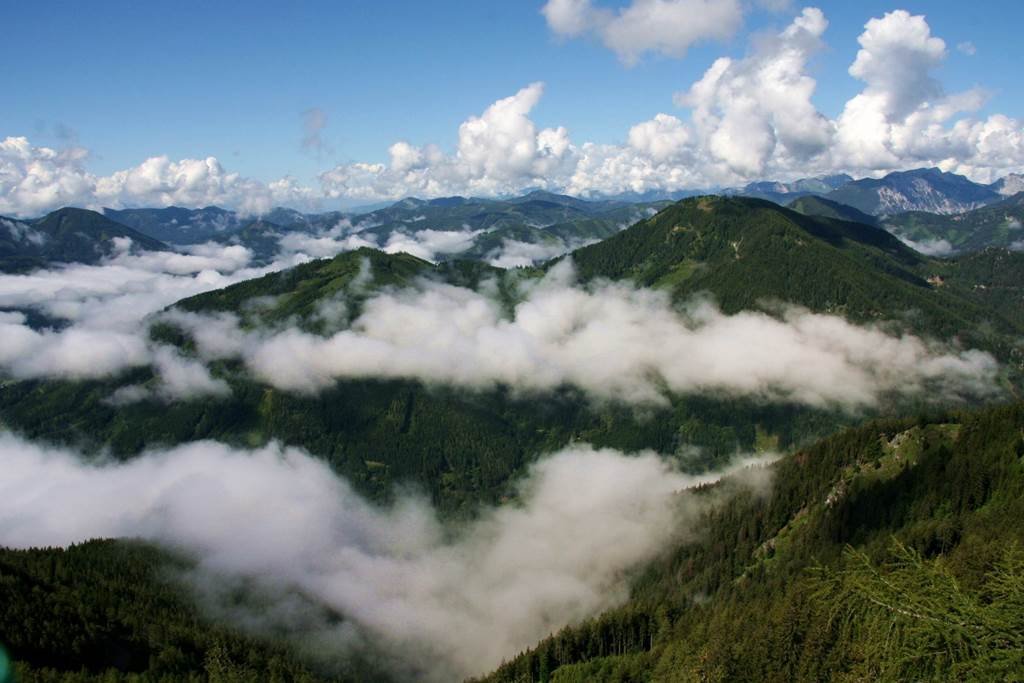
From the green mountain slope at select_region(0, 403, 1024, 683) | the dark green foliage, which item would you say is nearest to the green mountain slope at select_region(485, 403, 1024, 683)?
the green mountain slope at select_region(0, 403, 1024, 683)

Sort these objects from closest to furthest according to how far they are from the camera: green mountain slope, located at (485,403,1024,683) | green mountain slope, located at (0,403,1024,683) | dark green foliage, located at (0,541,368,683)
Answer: green mountain slope, located at (485,403,1024,683) < green mountain slope, located at (0,403,1024,683) < dark green foliage, located at (0,541,368,683)

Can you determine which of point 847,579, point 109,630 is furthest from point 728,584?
point 847,579

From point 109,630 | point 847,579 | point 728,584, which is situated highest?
point 847,579

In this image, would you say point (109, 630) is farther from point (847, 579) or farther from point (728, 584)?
point (847, 579)

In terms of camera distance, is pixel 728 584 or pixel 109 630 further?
pixel 728 584

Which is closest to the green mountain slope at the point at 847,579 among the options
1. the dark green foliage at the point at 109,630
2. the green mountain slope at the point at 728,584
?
the green mountain slope at the point at 728,584

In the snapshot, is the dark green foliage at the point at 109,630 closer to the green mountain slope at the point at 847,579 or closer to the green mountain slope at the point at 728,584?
the green mountain slope at the point at 728,584

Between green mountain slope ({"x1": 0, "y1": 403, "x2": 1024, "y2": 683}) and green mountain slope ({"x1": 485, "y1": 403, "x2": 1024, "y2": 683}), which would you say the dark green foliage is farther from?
green mountain slope ({"x1": 485, "y1": 403, "x2": 1024, "y2": 683})

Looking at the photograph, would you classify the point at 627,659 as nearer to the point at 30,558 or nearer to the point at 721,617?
the point at 721,617

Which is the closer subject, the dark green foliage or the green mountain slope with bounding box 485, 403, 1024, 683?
the green mountain slope with bounding box 485, 403, 1024, 683
